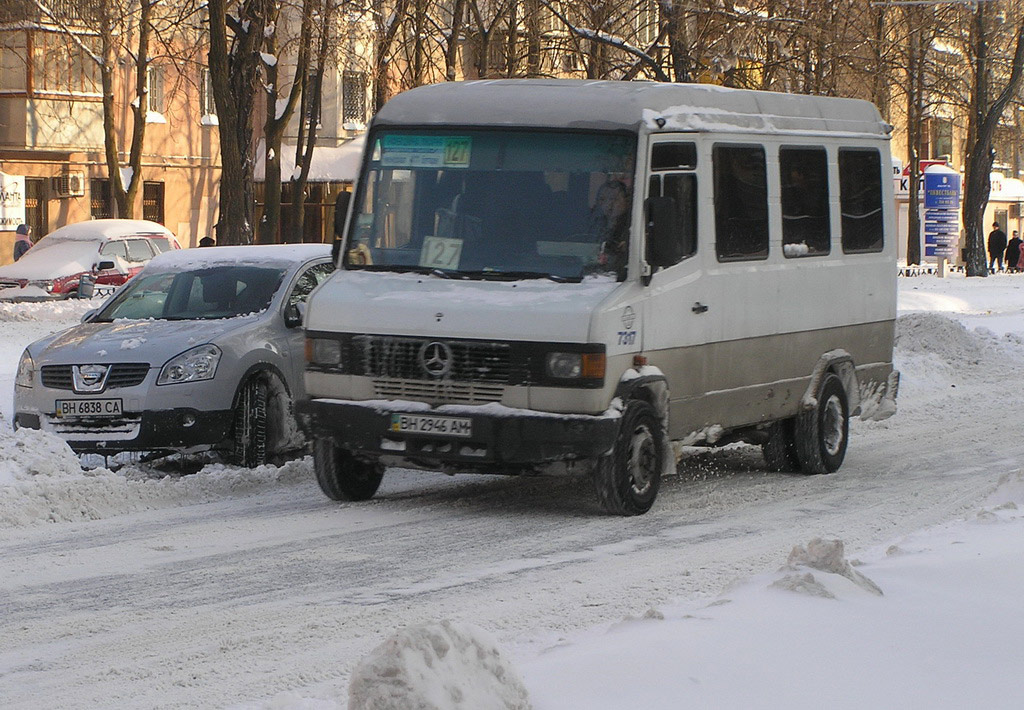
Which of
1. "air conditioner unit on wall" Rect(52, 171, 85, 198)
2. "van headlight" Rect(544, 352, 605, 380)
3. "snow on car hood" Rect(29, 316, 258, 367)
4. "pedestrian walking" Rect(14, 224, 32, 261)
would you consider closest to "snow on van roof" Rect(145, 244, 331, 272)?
"snow on car hood" Rect(29, 316, 258, 367)

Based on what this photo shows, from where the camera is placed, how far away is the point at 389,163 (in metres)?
10.5

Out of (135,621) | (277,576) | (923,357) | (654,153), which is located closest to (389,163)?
(654,153)

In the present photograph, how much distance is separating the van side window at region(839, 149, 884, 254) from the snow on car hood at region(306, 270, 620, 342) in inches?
129

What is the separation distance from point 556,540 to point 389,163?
262 cm

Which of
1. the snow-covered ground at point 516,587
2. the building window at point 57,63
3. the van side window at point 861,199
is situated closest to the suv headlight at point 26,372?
the snow-covered ground at point 516,587

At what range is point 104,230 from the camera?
35.5 meters

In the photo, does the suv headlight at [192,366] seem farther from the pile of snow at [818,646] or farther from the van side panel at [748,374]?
the pile of snow at [818,646]

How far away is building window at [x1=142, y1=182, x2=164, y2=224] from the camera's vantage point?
4900cm

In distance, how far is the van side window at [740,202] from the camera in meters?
10.8

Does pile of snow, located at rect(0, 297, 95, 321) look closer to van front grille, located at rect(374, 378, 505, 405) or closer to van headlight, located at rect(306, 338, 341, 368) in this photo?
van headlight, located at rect(306, 338, 341, 368)

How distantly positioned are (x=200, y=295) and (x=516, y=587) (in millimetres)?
5564

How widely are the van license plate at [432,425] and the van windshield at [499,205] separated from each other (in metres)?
0.86

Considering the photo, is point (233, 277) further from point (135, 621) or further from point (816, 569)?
point (816, 569)

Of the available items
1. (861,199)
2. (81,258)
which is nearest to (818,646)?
(861,199)
